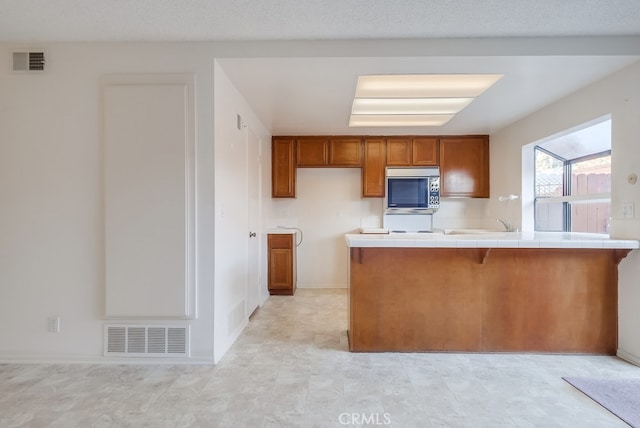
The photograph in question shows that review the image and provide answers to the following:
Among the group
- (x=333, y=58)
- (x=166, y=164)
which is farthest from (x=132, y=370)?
(x=333, y=58)

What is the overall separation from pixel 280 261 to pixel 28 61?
10.4ft

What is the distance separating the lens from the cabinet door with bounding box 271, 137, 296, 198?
4.96m

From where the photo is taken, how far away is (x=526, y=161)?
13.2ft

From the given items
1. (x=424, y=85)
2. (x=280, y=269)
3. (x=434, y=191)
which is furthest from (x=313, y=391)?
(x=434, y=191)

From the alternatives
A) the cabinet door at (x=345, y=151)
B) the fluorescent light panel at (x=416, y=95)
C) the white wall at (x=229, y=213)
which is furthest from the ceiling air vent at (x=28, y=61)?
the cabinet door at (x=345, y=151)

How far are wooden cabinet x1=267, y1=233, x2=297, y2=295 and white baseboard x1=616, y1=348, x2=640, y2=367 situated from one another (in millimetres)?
3358

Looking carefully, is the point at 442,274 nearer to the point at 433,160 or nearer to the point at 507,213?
the point at 507,213

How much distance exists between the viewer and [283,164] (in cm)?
496

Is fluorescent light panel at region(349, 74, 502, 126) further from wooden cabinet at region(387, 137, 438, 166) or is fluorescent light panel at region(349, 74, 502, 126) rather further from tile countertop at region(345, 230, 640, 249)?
tile countertop at region(345, 230, 640, 249)

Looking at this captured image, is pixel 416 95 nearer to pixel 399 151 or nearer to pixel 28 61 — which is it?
pixel 399 151

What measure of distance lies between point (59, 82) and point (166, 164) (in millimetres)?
1024

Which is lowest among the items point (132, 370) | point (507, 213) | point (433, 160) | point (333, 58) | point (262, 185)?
point (132, 370)

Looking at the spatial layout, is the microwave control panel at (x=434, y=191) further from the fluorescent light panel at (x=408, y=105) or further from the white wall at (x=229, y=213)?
the white wall at (x=229, y=213)

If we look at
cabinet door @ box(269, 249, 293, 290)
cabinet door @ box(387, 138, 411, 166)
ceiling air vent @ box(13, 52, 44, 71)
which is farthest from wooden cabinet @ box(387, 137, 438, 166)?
ceiling air vent @ box(13, 52, 44, 71)
